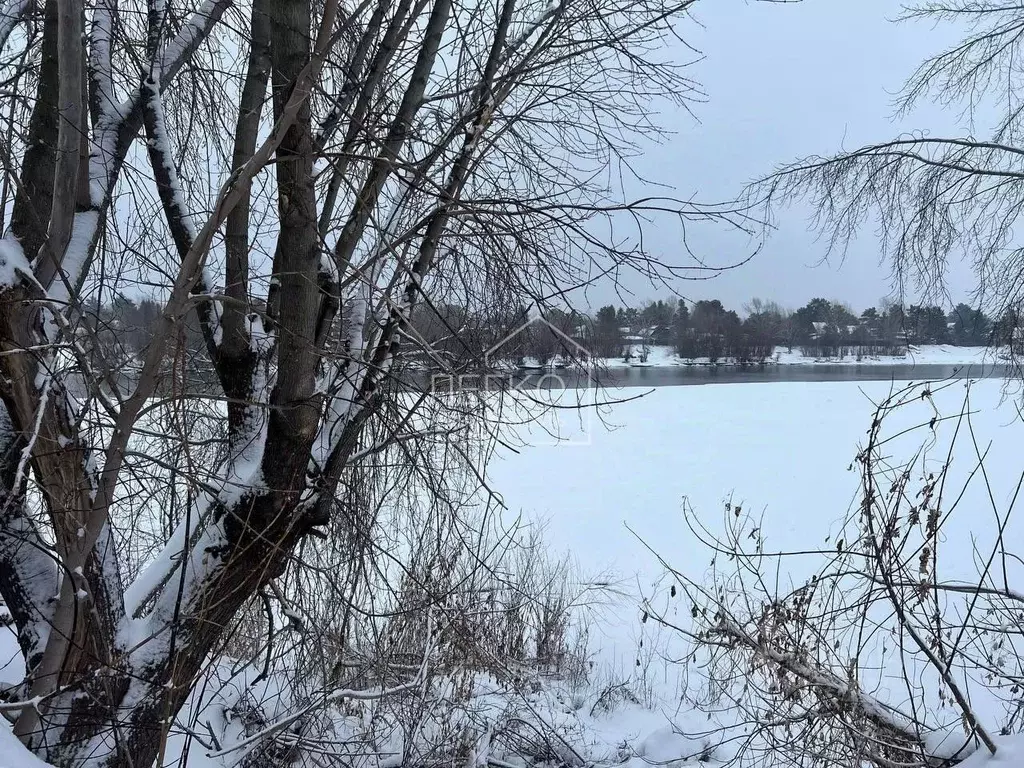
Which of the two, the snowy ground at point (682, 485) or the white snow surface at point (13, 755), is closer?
the white snow surface at point (13, 755)

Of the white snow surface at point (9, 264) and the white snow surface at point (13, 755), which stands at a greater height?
the white snow surface at point (9, 264)

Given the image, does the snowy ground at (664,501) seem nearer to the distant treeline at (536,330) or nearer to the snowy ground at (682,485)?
the snowy ground at (682,485)

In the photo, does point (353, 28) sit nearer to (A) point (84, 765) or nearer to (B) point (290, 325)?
(B) point (290, 325)

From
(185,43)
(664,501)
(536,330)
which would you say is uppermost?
(185,43)

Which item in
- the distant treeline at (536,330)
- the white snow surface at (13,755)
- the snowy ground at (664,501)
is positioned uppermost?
the distant treeline at (536,330)

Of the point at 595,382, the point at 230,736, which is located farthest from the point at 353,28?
the point at 230,736

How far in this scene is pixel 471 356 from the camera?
3.04 meters

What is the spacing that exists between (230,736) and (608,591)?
4929mm

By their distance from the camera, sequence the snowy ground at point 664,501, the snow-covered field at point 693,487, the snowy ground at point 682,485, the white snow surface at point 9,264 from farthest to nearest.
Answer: the snowy ground at point 682,485, the snow-covered field at point 693,487, the snowy ground at point 664,501, the white snow surface at point 9,264

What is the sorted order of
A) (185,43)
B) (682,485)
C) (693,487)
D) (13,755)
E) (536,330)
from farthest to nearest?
(682,485) < (693,487) < (536,330) < (185,43) < (13,755)

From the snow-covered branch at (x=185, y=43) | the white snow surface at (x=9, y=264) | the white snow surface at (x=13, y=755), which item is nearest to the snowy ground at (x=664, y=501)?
the white snow surface at (x=13, y=755)

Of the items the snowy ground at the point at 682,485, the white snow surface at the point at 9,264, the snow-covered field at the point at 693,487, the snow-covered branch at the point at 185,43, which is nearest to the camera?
the white snow surface at the point at 9,264

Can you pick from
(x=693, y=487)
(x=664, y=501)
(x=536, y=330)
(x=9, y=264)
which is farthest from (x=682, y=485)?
(x=9, y=264)

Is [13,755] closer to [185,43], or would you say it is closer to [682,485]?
[185,43]
